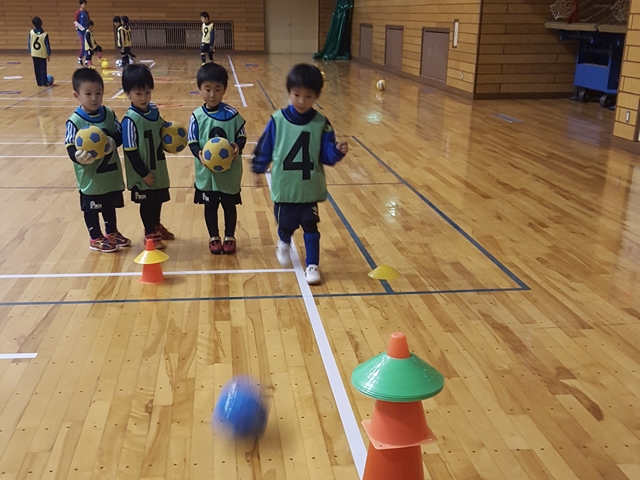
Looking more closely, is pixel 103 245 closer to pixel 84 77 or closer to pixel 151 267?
pixel 151 267

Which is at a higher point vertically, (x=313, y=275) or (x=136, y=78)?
(x=136, y=78)

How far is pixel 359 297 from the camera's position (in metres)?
3.67

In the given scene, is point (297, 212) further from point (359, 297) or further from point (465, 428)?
point (465, 428)

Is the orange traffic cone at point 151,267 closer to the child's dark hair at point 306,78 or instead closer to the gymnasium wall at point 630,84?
the child's dark hair at point 306,78

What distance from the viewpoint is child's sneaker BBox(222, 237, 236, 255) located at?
427 cm

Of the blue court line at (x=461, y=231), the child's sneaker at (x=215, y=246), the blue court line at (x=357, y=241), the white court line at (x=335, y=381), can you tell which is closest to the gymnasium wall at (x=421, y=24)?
the blue court line at (x=461, y=231)

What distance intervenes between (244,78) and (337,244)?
11.5 metres

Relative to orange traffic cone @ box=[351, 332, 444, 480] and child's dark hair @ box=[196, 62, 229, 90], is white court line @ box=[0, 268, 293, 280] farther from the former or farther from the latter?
orange traffic cone @ box=[351, 332, 444, 480]

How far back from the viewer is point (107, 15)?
22.7 m

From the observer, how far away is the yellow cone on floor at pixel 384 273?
392cm

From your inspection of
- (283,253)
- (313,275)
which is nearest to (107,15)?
(283,253)

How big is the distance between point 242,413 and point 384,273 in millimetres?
1739

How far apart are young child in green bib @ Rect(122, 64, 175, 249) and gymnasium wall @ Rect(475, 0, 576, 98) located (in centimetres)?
900

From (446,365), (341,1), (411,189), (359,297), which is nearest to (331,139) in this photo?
(359,297)
